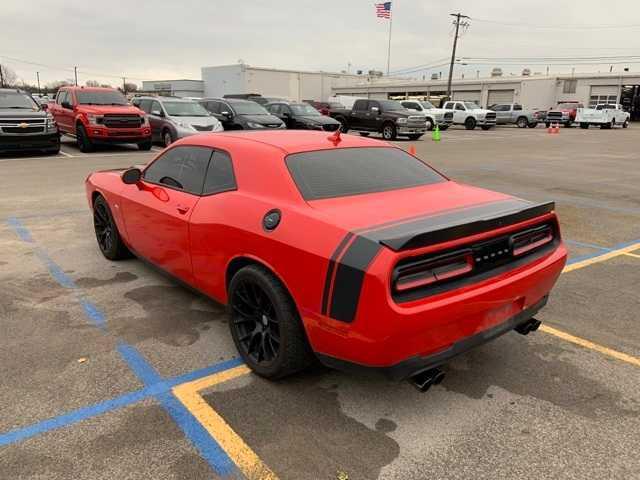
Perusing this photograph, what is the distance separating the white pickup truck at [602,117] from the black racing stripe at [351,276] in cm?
4189

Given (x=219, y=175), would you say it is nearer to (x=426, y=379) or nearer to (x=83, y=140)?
(x=426, y=379)

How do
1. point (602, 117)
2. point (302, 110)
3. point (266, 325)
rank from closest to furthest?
point (266, 325)
point (302, 110)
point (602, 117)

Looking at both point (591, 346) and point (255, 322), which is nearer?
point (255, 322)

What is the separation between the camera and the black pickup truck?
23.3 metres

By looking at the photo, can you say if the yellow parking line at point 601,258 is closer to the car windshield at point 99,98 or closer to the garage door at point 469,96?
the car windshield at point 99,98

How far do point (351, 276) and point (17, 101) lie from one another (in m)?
15.7

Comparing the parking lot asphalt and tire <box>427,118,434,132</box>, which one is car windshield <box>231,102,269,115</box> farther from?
tire <box>427,118,434,132</box>

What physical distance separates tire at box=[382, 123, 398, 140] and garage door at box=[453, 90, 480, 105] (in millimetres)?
38377

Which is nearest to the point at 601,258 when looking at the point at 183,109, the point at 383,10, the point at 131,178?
the point at 131,178

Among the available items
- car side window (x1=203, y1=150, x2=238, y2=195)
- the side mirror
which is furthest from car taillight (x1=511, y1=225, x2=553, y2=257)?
the side mirror

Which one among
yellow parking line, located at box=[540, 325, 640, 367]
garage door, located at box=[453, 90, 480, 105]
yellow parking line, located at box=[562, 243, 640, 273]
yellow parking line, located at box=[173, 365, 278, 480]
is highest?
garage door, located at box=[453, 90, 480, 105]

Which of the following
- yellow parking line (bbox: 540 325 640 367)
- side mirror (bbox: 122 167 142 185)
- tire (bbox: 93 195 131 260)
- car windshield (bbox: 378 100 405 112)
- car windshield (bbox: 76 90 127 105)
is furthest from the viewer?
car windshield (bbox: 378 100 405 112)

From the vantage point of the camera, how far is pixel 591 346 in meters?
3.78

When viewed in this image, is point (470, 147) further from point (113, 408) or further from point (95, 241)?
point (113, 408)
